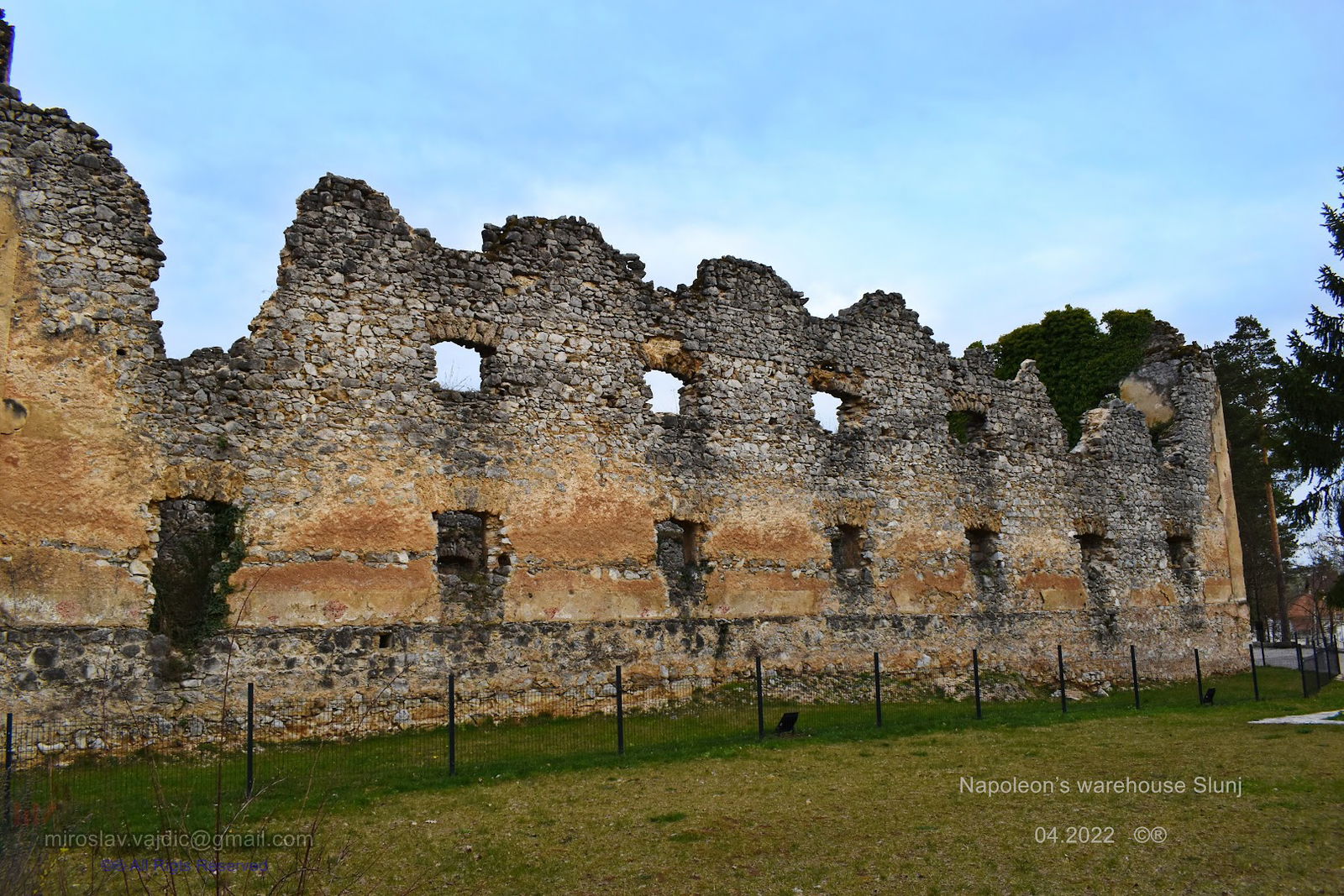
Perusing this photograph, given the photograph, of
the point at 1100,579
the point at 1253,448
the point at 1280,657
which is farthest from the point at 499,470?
the point at 1253,448

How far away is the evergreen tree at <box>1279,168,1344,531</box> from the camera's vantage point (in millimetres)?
20859

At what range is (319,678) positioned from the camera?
11984 mm

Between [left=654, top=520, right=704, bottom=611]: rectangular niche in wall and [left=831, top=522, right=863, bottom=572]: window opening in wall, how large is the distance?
2.76 m

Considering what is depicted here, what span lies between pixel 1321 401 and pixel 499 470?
1717 cm

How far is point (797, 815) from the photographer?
8.34 m

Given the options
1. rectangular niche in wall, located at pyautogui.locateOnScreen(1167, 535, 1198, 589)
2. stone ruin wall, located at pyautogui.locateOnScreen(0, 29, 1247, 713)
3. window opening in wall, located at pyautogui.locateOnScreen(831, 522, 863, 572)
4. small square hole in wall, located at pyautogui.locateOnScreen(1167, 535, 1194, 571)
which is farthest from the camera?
small square hole in wall, located at pyautogui.locateOnScreen(1167, 535, 1194, 571)

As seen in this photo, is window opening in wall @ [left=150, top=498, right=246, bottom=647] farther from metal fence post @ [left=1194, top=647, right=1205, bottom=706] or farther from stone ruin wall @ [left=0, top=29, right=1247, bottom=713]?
metal fence post @ [left=1194, top=647, right=1205, bottom=706]

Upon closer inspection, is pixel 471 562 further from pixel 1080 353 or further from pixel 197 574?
pixel 1080 353

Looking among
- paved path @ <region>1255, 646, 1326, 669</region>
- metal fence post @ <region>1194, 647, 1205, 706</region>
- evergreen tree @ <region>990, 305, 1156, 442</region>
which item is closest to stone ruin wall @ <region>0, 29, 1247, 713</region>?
metal fence post @ <region>1194, 647, 1205, 706</region>

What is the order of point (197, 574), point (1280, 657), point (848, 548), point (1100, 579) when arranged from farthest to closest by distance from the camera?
point (1280, 657) → point (1100, 579) → point (848, 548) → point (197, 574)

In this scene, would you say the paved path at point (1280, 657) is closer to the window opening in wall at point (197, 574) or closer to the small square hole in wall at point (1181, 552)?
the small square hole in wall at point (1181, 552)

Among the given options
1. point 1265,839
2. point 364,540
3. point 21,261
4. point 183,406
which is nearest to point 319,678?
point 364,540

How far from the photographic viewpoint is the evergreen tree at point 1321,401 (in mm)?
20859

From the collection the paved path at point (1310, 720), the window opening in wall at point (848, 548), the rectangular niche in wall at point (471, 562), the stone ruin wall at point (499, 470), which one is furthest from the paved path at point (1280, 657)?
the rectangular niche in wall at point (471, 562)
